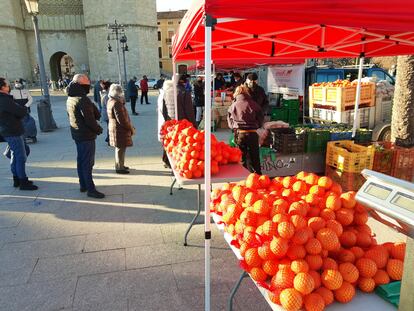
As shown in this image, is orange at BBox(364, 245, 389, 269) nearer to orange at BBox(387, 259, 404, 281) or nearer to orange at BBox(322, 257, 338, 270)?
orange at BBox(387, 259, 404, 281)

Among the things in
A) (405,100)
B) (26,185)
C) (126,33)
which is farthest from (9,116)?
(126,33)

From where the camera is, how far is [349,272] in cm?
179

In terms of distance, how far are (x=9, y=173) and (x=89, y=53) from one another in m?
46.2

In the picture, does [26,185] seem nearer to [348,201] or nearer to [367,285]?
[348,201]

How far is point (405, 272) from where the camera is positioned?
132 cm

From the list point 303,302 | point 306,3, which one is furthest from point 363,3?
point 303,302

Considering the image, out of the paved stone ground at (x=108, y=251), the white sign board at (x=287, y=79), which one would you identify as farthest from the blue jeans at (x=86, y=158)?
the white sign board at (x=287, y=79)

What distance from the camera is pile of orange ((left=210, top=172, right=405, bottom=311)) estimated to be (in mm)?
1723

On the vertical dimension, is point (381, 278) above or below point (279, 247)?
below

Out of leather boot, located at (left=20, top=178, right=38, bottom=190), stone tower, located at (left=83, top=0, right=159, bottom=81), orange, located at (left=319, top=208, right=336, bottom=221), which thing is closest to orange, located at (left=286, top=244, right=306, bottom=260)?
orange, located at (left=319, top=208, right=336, bottom=221)

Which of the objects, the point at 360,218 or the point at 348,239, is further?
the point at 360,218

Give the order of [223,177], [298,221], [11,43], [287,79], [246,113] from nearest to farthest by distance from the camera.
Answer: [298,221] < [223,177] < [246,113] < [287,79] < [11,43]

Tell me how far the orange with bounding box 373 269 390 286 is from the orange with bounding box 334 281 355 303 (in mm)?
203

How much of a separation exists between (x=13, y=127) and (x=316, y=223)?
541cm
